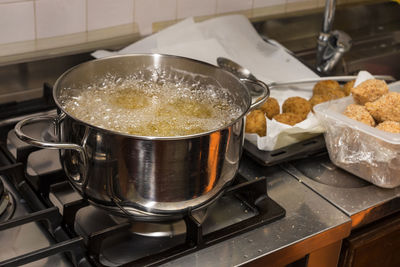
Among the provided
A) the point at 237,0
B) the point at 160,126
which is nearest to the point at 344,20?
the point at 237,0

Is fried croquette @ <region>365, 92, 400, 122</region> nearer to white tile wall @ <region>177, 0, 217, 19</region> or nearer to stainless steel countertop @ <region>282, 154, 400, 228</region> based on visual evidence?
stainless steel countertop @ <region>282, 154, 400, 228</region>

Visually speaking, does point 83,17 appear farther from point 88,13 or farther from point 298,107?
point 298,107

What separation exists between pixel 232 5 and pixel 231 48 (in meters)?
0.20

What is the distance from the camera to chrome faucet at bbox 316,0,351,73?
1367 mm

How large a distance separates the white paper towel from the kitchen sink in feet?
0.21

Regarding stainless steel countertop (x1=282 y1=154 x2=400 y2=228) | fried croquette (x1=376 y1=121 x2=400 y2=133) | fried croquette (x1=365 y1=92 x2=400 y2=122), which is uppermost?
fried croquette (x1=365 y1=92 x2=400 y2=122)

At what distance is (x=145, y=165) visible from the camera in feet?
2.24

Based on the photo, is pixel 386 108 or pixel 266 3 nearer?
pixel 386 108

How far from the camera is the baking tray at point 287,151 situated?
0.96 metres

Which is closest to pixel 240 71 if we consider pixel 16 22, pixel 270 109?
pixel 270 109

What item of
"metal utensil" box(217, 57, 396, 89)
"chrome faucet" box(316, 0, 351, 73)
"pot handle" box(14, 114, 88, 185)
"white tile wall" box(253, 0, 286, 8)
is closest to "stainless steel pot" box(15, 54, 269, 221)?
"pot handle" box(14, 114, 88, 185)

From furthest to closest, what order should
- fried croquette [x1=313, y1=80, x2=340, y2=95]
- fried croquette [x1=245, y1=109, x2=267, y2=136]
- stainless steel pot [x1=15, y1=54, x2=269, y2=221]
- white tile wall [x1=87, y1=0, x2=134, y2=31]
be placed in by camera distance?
1. white tile wall [x1=87, y1=0, x2=134, y2=31]
2. fried croquette [x1=313, y1=80, x2=340, y2=95]
3. fried croquette [x1=245, y1=109, x2=267, y2=136]
4. stainless steel pot [x1=15, y1=54, x2=269, y2=221]

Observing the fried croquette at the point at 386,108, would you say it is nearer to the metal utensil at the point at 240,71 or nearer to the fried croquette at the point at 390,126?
the fried croquette at the point at 390,126

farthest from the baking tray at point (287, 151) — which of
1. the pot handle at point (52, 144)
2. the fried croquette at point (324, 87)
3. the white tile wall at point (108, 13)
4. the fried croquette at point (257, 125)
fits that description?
the white tile wall at point (108, 13)
